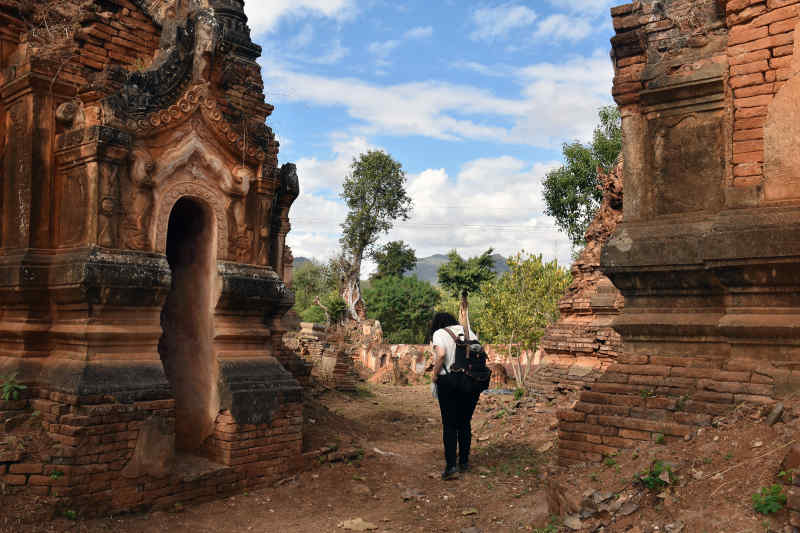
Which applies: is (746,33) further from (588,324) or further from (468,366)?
(588,324)

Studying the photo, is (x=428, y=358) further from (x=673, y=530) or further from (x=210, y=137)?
(x=673, y=530)

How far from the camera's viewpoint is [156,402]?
5953 mm

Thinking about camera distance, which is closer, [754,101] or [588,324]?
[754,101]

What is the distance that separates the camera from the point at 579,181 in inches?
1188

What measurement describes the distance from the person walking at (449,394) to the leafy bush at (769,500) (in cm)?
351

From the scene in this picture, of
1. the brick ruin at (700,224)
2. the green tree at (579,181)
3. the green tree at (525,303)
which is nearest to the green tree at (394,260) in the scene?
the green tree at (579,181)

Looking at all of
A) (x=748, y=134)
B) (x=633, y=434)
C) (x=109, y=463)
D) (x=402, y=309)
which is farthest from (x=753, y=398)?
(x=402, y=309)

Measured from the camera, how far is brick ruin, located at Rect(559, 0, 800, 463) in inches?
183

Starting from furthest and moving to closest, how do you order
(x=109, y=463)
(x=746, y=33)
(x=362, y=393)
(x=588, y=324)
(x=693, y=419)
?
(x=362, y=393) → (x=588, y=324) → (x=109, y=463) → (x=746, y=33) → (x=693, y=419)

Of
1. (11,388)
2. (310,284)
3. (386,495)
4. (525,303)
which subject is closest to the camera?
(11,388)

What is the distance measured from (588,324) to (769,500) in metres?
8.89

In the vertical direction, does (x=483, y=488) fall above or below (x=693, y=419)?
below

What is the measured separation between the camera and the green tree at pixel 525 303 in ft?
65.8

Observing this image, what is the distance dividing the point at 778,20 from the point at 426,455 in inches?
235
